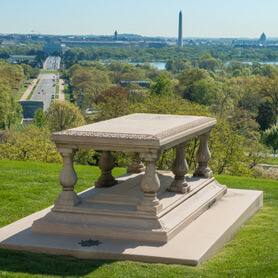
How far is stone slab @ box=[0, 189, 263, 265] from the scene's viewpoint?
9.56 meters

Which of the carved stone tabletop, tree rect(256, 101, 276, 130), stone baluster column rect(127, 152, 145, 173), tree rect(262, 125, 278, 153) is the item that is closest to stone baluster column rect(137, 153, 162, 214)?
the carved stone tabletop

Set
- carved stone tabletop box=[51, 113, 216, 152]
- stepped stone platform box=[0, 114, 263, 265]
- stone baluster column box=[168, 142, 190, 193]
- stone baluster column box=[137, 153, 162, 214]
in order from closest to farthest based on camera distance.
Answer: stepped stone platform box=[0, 114, 263, 265] → carved stone tabletop box=[51, 113, 216, 152] → stone baluster column box=[137, 153, 162, 214] → stone baluster column box=[168, 142, 190, 193]

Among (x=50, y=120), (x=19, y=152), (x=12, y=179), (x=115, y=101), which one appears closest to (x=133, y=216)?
(x=12, y=179)

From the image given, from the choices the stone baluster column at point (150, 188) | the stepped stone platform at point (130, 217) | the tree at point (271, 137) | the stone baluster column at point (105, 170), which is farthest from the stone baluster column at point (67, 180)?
the tree at point (271, 137)

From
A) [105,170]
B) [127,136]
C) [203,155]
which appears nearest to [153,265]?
[127,136]

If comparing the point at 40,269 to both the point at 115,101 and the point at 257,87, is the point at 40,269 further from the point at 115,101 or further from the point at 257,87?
the point at 257,87

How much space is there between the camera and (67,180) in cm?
1079

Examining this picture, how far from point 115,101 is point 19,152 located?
1032 centimetres

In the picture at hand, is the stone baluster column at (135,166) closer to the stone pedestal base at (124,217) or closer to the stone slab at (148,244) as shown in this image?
the stone pedestal base at (124,217)

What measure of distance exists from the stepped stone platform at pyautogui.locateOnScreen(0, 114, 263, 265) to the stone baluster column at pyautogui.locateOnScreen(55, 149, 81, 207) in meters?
0.02

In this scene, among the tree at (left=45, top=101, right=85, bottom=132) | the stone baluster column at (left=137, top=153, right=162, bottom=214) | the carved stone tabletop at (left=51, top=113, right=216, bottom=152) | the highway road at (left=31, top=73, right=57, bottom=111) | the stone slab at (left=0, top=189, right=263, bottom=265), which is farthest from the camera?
the highway road at (left=31, top=73, right=57, bottom=111)

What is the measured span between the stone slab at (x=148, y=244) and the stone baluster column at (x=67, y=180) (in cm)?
67

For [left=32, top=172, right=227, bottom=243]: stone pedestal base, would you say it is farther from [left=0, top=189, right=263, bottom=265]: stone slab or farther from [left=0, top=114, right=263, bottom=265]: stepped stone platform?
[left=0, top=189, right=263, bottom=265]: stone slab

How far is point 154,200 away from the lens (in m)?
10.5
